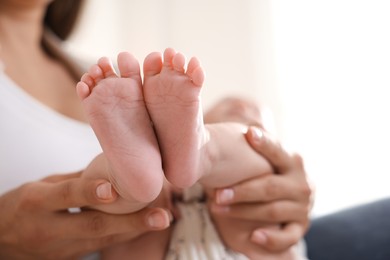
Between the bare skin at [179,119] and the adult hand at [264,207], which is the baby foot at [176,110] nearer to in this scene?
the bare skin at [179,119]

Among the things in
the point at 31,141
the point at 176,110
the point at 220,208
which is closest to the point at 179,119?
the point at 176,110

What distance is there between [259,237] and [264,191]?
8 cm

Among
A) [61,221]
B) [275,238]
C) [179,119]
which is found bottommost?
[275,238]

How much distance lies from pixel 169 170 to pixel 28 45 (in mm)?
805

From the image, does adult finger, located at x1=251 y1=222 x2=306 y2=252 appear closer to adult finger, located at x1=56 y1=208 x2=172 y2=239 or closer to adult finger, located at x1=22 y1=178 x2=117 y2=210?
adult finger, located at x1=56 y1=208 x2=172 y2=239

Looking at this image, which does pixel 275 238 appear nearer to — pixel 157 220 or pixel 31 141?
pixel 157 220

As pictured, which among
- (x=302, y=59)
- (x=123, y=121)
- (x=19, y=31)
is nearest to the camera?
(x=123, y=121)

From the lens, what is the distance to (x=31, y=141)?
0.95 metres

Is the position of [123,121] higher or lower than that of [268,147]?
higher

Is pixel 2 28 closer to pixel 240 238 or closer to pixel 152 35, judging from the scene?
pixel 240 238

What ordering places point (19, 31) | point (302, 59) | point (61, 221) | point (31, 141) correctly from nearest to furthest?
1. point (61, 221)
2. point (31, 141)
3. point (19, 31)
4. point (302, 59)

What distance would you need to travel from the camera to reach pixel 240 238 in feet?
2.60

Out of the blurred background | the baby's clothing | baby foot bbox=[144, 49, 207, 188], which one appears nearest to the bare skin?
baby foot bbox=[144, 49, 207, 188]

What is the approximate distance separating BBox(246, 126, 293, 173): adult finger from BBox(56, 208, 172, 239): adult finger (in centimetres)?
22
